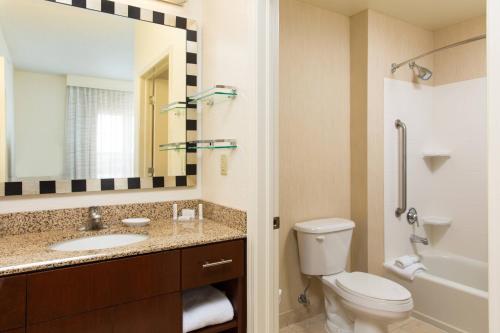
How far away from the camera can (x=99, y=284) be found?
1.19 metres

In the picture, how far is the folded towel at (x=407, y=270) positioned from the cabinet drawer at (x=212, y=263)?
156cm

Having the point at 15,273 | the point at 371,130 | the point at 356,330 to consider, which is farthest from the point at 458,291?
the point at 15,273

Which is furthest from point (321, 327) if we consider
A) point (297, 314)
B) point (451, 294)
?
point (451, 294)

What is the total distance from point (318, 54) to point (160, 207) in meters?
1.57

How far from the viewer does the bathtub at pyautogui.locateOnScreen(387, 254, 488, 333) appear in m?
2.20

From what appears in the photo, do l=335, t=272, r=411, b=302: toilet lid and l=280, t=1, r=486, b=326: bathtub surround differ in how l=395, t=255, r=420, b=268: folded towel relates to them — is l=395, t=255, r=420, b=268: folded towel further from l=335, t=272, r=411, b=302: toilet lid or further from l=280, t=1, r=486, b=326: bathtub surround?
l=335, t=272, r=411, b=302: toilet lid

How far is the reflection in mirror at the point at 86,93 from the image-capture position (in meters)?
1.55

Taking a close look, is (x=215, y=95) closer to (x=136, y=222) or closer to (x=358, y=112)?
(x=136, y=222)

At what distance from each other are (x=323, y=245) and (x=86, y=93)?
1689mm

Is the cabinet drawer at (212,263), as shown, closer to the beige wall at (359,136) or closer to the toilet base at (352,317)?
the toilet base at (352,317)

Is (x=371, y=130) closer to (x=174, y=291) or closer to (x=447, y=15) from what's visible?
(x=447, y=15)

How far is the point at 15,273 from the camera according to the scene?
106cm

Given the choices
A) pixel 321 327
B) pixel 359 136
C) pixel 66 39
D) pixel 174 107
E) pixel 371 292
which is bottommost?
pixel 321 327

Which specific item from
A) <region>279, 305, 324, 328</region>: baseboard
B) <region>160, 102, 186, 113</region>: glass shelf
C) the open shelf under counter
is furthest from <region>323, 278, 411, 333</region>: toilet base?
<region>160, 102, 186, 113</region>: glass shelf
